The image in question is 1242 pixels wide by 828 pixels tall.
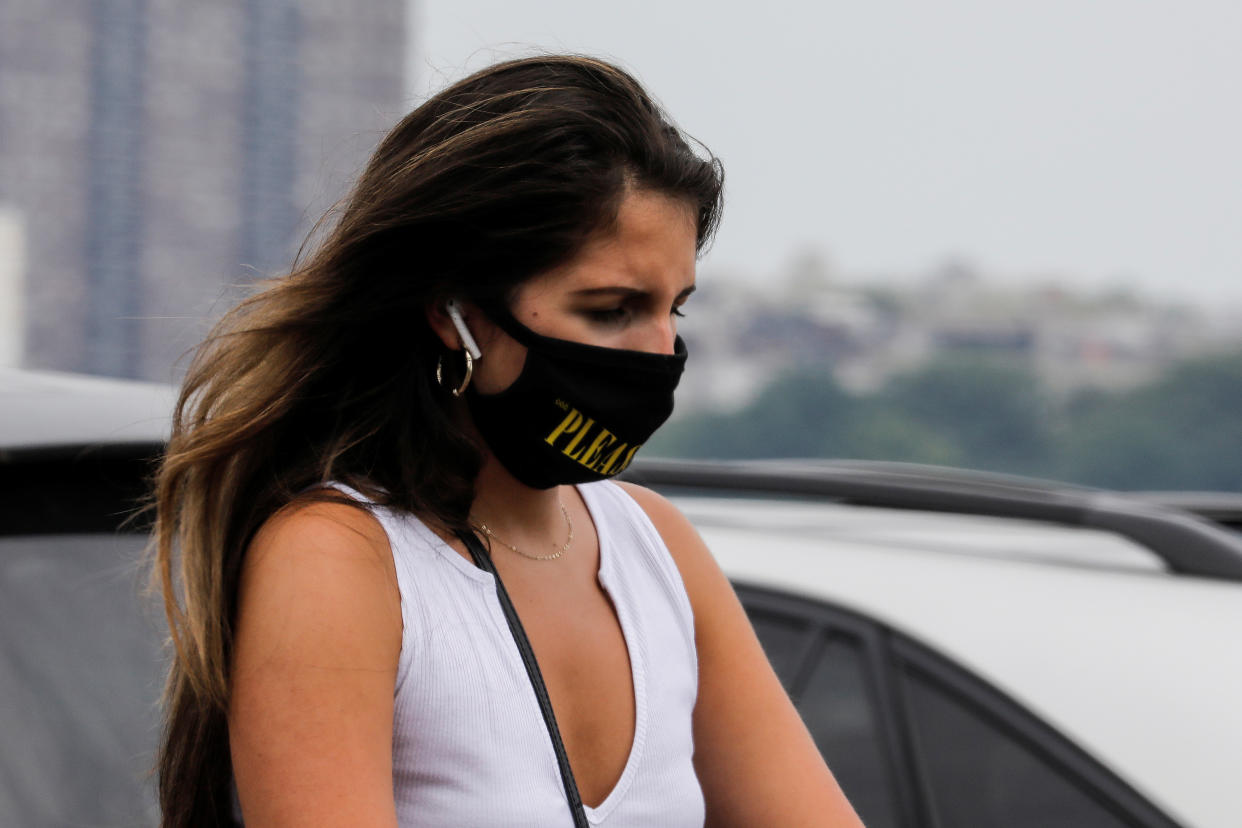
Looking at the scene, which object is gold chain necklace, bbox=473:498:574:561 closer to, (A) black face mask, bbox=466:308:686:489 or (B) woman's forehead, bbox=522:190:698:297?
(A) black face mask, bbox=466:308:686:489

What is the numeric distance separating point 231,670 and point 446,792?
0.78 feet

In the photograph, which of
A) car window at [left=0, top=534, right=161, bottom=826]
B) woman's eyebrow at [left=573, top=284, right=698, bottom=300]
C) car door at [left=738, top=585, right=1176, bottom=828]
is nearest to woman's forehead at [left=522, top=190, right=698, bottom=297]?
woman's eyebrow at [left=573, top=284, right=698, bottom=300]

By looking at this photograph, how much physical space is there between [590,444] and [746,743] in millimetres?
404

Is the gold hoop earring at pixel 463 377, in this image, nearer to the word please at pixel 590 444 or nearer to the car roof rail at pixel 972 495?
the word please at pixel 590 444

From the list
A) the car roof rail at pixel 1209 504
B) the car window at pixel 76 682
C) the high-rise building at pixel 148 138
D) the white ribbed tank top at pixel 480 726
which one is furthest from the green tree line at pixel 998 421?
the high-rise building at pixel 148 138

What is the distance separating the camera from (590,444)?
1646mm

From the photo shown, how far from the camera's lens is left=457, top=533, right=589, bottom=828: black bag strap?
1.44m

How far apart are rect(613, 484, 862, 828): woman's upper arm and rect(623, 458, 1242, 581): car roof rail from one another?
92 cm

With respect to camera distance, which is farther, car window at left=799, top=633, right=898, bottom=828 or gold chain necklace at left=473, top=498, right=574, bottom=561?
car window at left=799, top=633, right=898, bottom=828

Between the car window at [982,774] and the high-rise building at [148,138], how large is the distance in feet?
111

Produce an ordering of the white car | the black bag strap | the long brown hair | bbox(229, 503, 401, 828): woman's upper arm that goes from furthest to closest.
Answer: the white car < the long brown hair < the black bag strap < bbox(229, 503, 401, 828): woman's upper arm

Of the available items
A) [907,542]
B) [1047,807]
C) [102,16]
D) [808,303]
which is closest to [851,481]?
[907,542]

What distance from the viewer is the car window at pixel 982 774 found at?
2125mm

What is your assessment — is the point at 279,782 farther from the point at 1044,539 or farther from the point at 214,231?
the point at 214,231
